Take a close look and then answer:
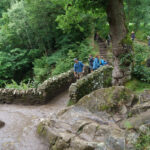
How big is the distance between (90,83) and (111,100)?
3654mm

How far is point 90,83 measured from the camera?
30.1 feet

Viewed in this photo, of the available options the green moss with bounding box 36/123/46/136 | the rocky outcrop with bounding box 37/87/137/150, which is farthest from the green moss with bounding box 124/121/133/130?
the green moss with bounding box 36/123/46/136

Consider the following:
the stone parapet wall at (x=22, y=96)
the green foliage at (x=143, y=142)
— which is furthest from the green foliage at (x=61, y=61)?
the green foliage at (x=143, y=142)

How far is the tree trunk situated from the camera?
7.97m

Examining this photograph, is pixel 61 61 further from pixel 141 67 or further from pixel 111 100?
pixel 111 100

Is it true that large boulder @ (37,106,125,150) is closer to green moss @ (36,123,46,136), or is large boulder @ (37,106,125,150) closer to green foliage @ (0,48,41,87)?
green moss @ (36,123,46,136)

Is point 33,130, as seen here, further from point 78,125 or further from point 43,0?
point 43,0

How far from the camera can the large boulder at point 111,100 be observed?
17.7 feet

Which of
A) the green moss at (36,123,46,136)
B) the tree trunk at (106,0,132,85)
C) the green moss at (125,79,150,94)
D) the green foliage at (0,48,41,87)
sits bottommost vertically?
the green foliage at (0,48,41,87)

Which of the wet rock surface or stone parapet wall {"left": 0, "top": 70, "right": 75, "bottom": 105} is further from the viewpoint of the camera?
stone parapet wall {"left": 0, "top": 70, "right": 75, "bottom": 105}

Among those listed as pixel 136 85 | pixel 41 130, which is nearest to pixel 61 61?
pixel 136 85

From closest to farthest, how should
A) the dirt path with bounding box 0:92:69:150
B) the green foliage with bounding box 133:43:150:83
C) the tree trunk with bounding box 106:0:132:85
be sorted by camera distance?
the dirt path with bounding box 0:92:69:150 → the tree trunk with bounding box 106:0:132:85 → the green foliage with bounding box 133:43:150:83

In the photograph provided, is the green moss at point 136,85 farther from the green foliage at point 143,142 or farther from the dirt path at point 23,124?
the green foliage at point 143,142

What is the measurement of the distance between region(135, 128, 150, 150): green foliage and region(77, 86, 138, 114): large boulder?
1.47 meters
